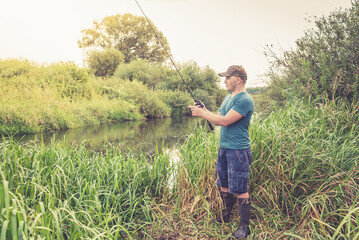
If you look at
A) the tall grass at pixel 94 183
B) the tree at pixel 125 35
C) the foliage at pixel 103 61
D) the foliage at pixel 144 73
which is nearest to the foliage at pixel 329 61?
the tall grass at pixel 94 183

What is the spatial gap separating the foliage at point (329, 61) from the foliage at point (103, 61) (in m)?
29.1

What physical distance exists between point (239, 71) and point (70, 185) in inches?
86.0

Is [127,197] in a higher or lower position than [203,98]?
lower

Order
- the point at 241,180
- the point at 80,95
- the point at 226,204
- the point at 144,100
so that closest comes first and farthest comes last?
the point at 241,180
the point at 226,204
the point at 80,95
the point at 144,100

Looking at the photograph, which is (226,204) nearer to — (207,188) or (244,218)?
(244,218)

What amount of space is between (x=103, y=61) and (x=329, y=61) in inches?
1191

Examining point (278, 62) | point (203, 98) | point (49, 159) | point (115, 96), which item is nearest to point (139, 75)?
point (203, 98)

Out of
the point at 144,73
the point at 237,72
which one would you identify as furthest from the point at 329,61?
the point at 144,73

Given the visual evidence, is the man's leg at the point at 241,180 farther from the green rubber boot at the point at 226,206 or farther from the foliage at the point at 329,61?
the foliage at the point at 329,61

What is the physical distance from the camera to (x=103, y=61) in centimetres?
3155

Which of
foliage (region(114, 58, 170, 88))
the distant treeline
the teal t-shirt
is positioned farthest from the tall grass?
foliage (region(114, 58, 170, 88))

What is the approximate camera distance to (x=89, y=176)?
3.06 meters

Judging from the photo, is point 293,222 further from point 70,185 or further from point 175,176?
point 70,185

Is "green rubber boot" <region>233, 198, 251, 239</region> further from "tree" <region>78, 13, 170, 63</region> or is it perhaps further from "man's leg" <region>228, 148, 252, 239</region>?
"tree" <region>78, 13, 170, 63</region>
